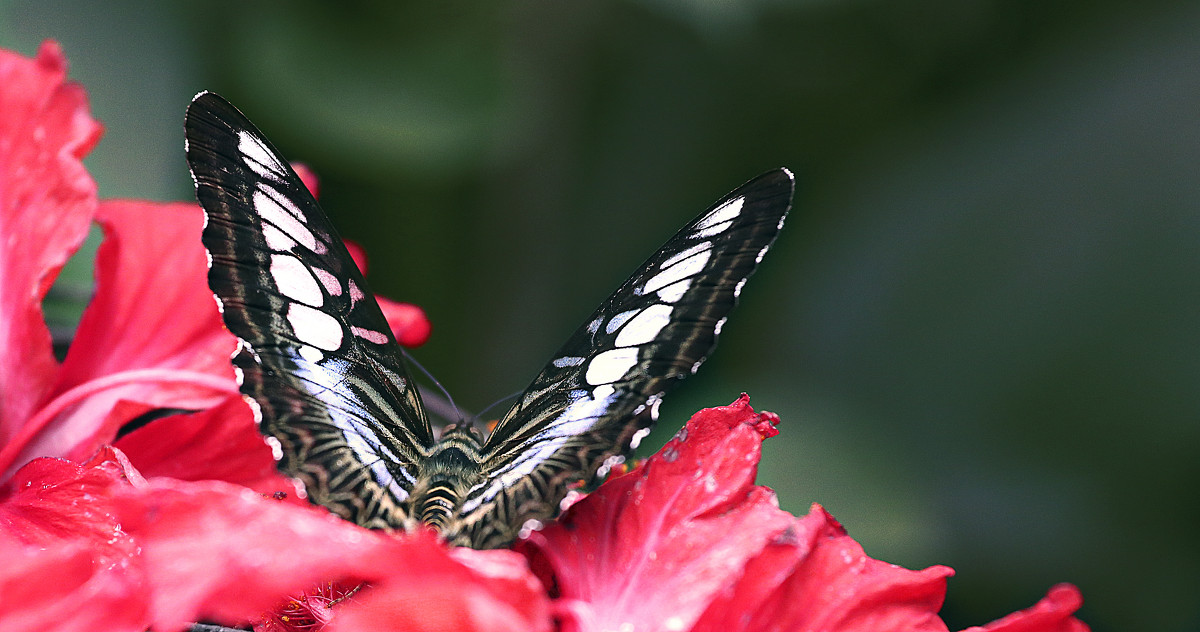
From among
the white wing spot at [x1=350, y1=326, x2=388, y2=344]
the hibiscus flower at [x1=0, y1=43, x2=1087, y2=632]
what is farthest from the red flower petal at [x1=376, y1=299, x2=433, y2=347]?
the white wing spot at [x1=350, y1=326, x2=388, y2=344]

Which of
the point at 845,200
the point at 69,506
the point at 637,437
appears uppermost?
the point at 845,200

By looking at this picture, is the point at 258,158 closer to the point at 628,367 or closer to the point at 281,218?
the point at 281,218

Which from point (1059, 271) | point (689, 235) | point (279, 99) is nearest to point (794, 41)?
point (1059, 271)

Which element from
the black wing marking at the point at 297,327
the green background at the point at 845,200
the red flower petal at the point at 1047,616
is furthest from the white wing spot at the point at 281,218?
the green background at the point at 845,200

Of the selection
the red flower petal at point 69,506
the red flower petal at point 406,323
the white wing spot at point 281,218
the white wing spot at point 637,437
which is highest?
the white wing spot at point 281,218

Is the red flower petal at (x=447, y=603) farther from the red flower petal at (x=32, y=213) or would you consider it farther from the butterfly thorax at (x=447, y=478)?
the red flower petal at (x=32, y=213)

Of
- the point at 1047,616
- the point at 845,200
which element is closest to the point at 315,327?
the point at 1047,616
